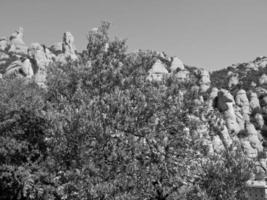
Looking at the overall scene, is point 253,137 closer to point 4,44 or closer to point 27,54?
point 27,54

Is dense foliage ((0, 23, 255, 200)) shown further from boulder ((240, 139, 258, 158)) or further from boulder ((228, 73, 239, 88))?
boulder ((228, 73, 239, 88))

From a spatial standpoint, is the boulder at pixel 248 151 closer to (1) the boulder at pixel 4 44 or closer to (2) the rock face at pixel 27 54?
(2) the rock face at pixel 27 54

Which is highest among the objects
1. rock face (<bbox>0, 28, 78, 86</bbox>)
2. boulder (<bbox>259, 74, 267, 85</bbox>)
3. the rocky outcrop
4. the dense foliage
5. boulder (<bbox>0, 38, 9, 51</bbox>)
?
boulder (<bbox>0, 38, 9, 51</bbox>)

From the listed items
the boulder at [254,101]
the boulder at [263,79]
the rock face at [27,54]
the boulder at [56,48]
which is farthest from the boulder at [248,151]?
the boulder at [56,48]

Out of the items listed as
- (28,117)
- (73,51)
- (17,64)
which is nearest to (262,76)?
(73,51)

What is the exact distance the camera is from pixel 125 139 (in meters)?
15.4

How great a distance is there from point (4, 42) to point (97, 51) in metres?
163

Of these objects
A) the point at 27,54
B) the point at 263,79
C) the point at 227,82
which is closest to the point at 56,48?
the point at 27,54

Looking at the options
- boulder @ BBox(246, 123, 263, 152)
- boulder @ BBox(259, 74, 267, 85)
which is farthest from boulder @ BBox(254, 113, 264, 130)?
boulder @ BBox(259, 74, 267, 85)

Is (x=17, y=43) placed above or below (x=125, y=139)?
above

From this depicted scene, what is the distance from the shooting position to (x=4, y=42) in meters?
171

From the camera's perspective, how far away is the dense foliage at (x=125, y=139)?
581 inches

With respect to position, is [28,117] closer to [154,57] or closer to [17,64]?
[154,57]

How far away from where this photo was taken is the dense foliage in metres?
14.8
